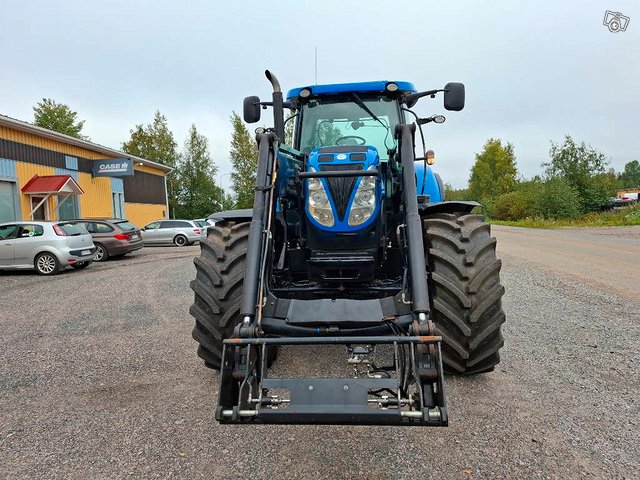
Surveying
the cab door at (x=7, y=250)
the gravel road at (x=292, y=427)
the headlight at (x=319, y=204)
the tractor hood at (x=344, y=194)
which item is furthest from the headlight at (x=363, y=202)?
the cab door at (x=7, y=250)

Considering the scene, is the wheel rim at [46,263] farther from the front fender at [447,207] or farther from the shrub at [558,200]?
the shrub at [558,200]

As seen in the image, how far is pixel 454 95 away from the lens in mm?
4172

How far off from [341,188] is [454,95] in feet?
4.71

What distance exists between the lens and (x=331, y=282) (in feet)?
12.8

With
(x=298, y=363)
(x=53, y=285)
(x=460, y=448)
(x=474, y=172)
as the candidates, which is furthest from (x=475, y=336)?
(x=474, y=172)

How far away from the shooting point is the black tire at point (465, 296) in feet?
11.7

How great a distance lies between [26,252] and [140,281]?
4.10 metres

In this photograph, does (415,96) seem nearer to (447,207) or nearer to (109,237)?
(447,207)

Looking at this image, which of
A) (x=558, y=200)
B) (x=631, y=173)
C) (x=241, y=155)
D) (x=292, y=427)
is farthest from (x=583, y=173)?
(x=631, y=173)

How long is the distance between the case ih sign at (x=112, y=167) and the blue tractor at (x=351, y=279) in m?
23.8

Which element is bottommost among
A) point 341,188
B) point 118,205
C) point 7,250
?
point 7,250

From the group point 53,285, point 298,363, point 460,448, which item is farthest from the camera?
point 53,285

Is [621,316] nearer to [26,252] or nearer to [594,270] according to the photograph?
[594,270]

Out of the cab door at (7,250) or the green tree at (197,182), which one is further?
the green tree at (197,182)
